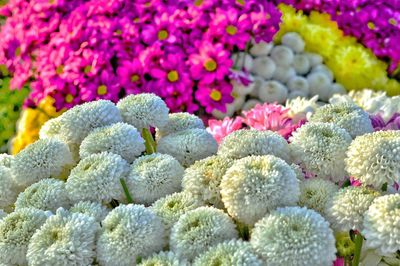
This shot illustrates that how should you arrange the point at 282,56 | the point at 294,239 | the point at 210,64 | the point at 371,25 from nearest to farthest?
the point at 294,239 < the point at 210,64 < the point at 282,56 < the point at 371,25

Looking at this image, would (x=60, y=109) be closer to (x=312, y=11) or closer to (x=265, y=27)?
(x=265, y=27)

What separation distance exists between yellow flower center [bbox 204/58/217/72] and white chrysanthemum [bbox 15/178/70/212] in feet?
4.66

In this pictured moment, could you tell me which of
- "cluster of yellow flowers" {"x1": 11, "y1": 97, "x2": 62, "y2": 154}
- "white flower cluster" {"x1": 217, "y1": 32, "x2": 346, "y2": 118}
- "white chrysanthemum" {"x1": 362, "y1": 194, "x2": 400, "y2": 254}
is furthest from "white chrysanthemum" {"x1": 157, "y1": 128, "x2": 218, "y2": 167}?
"cluster of yellow flowers" {"x1": 11, "y1": 97, "x2": 62, "y2": 154}

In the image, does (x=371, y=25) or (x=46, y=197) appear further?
(x=371, y=25)

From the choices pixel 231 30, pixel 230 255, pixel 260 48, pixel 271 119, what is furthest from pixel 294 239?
pixel 260 48

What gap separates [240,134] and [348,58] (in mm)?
1792

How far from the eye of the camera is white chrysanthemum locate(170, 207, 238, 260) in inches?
42.9

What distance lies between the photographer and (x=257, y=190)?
3.55 ft

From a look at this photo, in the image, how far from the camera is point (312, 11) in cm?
321

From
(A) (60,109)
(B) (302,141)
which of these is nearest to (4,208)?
(B) (302,141)

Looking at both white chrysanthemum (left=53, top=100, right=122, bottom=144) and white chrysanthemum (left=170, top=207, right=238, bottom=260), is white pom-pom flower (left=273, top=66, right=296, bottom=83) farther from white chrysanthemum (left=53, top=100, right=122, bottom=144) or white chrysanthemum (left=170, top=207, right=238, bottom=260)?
white chrysanthemum (left=170, top=207, right=238, bottom=260)

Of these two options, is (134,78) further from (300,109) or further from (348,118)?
(348,118)

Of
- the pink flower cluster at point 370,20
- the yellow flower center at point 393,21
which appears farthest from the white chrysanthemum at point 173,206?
the yellow flower center at point 393,21

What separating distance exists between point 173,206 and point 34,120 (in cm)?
188
